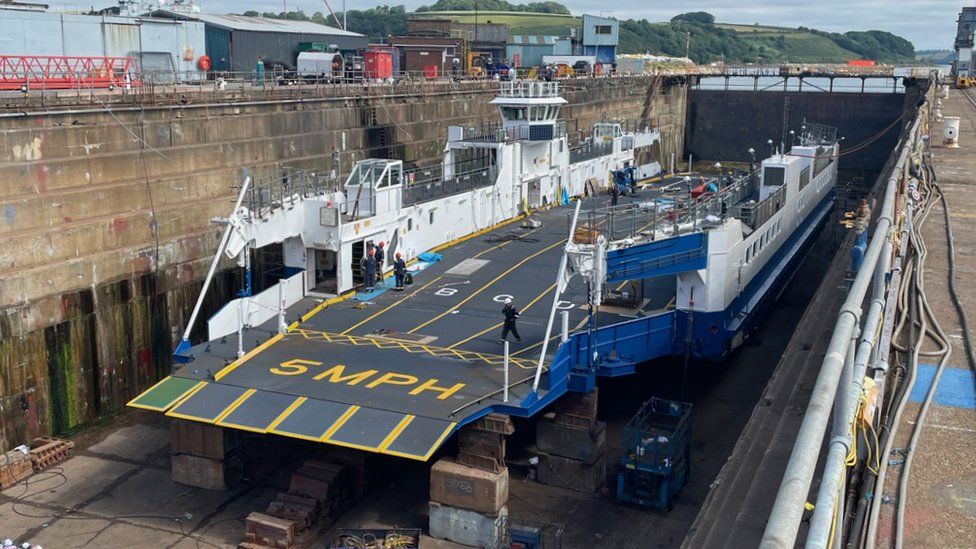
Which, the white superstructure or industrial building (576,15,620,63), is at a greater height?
industrial building (576,15,620,63)

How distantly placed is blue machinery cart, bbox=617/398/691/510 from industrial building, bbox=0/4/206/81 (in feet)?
72.2

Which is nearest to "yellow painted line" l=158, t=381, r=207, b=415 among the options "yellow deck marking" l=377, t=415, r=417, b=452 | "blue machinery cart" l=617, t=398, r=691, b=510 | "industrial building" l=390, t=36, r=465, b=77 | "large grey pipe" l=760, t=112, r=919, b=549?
"yellow deck marking" l=377, t=415, r=417, b=452

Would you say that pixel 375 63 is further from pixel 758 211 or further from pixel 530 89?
pixel 758 211

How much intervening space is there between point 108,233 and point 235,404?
9.06 meters

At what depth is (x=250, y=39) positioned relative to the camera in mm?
51656

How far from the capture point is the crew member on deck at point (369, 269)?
24891mm

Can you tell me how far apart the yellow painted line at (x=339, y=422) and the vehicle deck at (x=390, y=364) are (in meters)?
0.02

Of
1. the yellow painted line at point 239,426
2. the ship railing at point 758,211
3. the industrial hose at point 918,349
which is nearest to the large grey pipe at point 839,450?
the industrial hose at point 918,349

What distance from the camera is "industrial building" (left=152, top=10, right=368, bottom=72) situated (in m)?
49.7

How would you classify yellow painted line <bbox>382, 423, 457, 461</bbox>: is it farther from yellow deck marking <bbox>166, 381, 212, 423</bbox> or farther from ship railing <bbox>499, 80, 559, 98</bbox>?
ship railing <bbox>499, 80, 559, 98</bbox>

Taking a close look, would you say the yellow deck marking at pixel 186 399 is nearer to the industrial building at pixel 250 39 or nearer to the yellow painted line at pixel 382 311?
the yellow painted line at pixel 382 311

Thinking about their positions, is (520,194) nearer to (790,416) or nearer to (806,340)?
(806,340)

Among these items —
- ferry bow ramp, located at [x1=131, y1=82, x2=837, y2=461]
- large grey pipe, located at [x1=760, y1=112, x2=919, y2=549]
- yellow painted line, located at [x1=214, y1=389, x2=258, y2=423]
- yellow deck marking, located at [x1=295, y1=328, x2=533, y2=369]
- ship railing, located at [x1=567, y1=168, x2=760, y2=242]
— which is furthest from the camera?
ship railing, located at [x1=567, y1=168, x2=760, y2=242]

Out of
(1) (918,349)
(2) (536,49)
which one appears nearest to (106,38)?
(1) (918,349)
